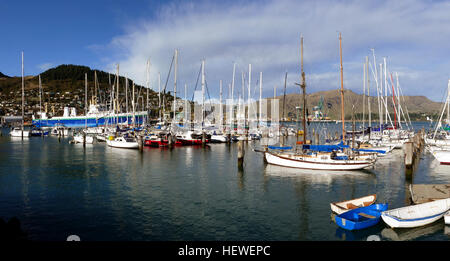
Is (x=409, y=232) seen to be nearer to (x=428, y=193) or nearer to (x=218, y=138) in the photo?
(x=428, y=193)

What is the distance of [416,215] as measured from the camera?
1955cm

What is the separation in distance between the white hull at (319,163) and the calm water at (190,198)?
1.12 metres

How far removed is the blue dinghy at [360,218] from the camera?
18625 millimetres

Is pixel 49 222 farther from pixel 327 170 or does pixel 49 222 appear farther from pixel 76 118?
pixel 76 118

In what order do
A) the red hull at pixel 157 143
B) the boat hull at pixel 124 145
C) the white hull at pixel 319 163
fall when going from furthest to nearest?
1. the red hull at pixel 157 143
2. the boat hull at pixel 124 145
3. the white hull at pixel 319 163

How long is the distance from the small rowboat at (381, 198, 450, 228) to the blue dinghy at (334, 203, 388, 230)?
804 mm

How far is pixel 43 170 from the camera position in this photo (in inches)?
1565

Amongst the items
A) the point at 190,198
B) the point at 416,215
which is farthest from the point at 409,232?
the point at 190,198

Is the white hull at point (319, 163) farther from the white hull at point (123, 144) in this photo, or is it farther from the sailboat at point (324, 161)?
the white hull at point (123, 144)

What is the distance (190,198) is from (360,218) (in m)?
13.7

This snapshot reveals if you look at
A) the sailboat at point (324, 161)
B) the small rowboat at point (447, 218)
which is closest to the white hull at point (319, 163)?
the sailboat at point (324, 161)

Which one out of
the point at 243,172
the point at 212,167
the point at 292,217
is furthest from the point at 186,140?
the point at 292,217
